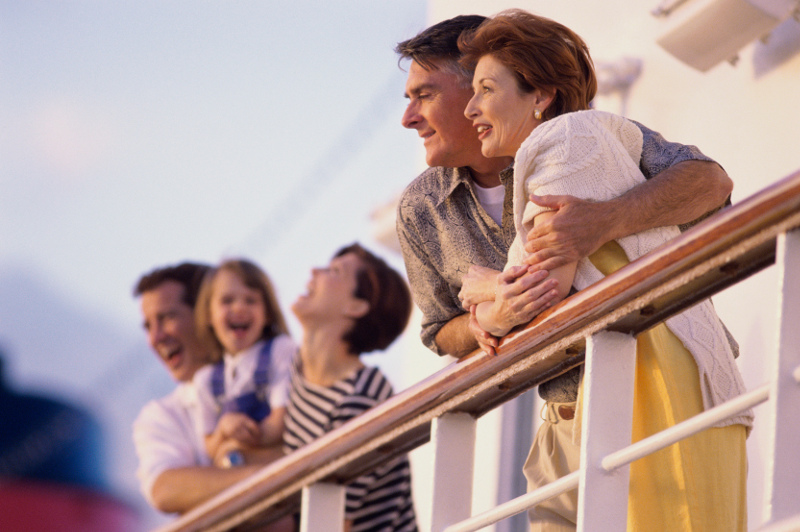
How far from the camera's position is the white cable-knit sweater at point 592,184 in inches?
→ 58.8

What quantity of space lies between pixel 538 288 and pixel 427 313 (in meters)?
0.74

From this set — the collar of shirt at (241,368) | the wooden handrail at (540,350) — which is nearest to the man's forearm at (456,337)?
the wooden handrail at (540,350)

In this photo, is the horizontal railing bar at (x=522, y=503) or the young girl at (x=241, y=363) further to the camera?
the young girl at (x=241, y=363)

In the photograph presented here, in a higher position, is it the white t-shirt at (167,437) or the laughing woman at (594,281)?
the white t-shirt at (167,437)

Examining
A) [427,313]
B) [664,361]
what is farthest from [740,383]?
[427,313]

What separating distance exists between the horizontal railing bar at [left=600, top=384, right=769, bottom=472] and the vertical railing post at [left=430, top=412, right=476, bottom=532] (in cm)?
38

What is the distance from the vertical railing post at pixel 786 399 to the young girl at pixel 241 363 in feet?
7.47

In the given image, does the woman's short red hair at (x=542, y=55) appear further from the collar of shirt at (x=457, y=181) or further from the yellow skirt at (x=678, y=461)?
the yellow skirt at (x=678, y=461)

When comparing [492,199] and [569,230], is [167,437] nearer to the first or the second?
[492,199]

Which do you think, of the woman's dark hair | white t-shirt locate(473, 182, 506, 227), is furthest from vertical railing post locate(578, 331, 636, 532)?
the woman's dark hair

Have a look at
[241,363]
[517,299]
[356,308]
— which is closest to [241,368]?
[241,363]

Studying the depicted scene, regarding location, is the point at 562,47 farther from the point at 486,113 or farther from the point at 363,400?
the point at 363,400

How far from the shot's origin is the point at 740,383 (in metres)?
1.52

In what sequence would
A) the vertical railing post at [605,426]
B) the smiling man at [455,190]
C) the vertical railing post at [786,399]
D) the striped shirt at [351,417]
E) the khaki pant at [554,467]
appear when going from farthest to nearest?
the striped shirt at [351,417] → the khaki pant at [554,467] → the smiling man at [455,190] → the vertical railing post at [605,426] → the vertical railing post at [786,399]
